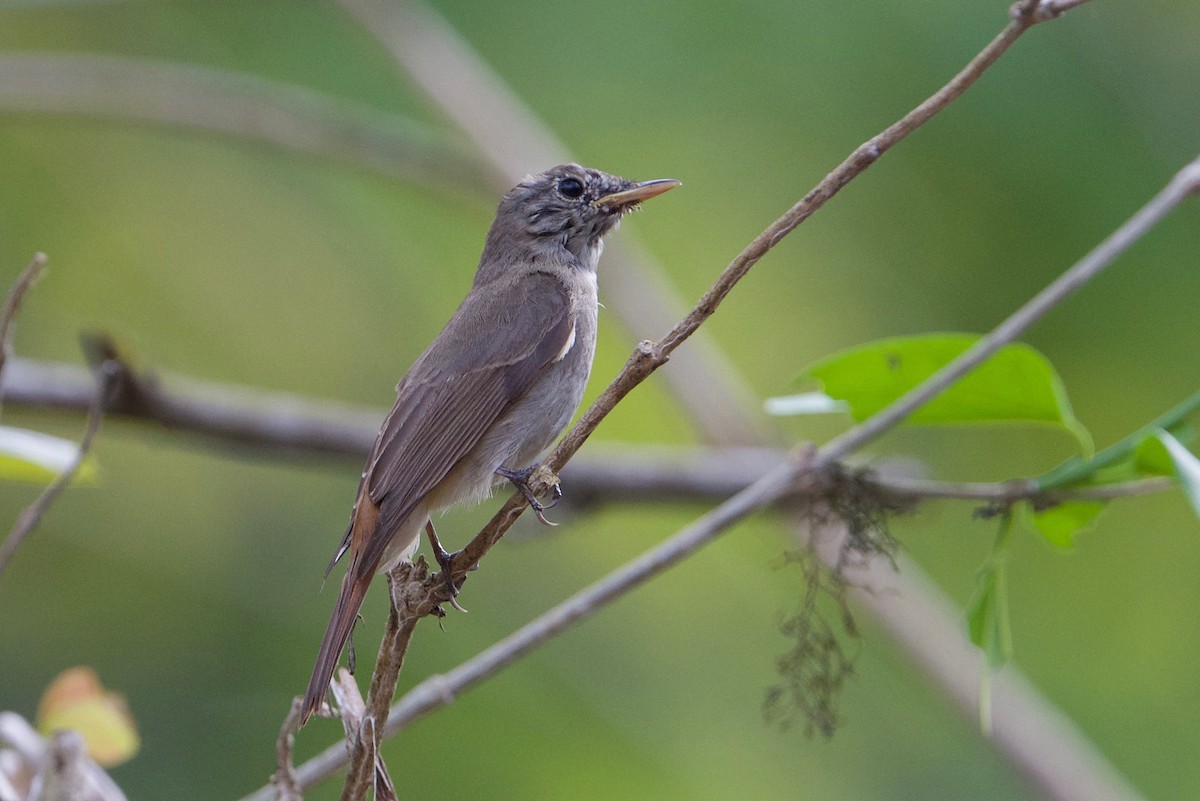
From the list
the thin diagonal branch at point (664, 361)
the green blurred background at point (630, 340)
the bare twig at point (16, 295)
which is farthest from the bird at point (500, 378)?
the green blurred background at point (630, 340)

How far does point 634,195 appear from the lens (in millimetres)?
3859

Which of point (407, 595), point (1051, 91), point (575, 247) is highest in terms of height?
point (1051, 91)

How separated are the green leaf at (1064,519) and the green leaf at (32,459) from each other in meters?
1.81

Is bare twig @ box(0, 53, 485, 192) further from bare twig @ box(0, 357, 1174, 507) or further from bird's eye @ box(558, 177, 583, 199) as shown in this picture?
bird's eye @ box(558, 177, 583, 199)

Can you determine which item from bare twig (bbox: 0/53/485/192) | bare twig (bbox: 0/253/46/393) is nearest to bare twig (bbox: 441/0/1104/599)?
bare twig (bbox: 0/253/46/393)

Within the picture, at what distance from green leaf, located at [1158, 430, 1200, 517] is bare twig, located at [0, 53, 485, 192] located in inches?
148

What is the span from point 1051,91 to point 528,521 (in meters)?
3.39

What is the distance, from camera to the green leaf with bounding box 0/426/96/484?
2291 millimetres

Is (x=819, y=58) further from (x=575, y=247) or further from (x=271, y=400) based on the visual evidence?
(x=271, y=400)

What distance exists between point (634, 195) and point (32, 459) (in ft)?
6.80

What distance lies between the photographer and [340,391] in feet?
24.7

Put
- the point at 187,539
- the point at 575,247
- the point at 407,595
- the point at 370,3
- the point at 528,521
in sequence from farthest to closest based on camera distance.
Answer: the point at 187,539, the point at 370,3, the point at 528,521, the point at 575,247, the point at 407,595

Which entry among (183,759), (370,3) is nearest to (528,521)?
(370,3)

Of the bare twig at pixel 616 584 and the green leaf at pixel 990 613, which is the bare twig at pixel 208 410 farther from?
the green leaf at pixel 990 613
